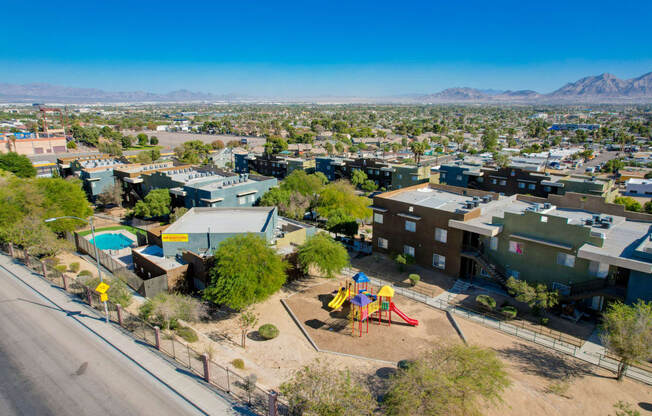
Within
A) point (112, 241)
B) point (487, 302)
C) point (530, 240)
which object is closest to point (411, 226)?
point (530, 240)

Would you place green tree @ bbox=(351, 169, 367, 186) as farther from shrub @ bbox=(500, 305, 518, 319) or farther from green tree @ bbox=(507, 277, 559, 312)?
green tree @ bbox=(507, 277, 559, 312)

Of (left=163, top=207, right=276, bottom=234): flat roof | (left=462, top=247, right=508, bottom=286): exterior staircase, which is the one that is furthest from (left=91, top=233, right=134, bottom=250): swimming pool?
(left=462, top=247, right=508, bottom=286): exterior staircase

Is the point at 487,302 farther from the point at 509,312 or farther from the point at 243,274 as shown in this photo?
the point at 243,274

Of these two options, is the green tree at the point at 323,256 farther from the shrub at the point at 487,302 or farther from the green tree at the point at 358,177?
the green tree at the point at 358,177

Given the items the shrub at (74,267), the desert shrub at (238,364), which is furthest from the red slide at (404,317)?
the shrub at (74,267)

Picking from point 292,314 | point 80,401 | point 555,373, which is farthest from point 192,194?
point 555,373
